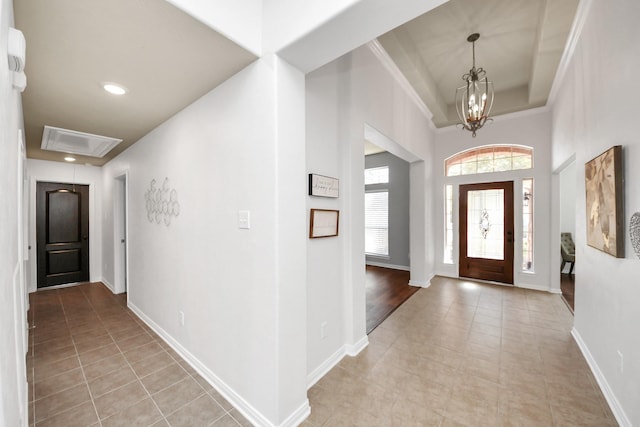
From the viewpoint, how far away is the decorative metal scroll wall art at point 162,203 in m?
2.64

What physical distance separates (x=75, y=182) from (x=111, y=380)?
4548 mm

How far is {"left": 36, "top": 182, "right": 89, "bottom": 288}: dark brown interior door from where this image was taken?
470 centimetres

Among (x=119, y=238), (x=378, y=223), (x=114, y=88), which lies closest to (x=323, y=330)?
(x=114, y=88)

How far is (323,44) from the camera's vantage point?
1480 millimetres

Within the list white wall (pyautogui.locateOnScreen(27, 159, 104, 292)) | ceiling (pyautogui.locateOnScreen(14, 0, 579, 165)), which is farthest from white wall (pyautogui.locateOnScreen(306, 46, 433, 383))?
white wall (pyautogui.locateOnScreen(27, 159, 104, 292))

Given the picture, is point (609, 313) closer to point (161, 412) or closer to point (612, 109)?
point (612, 109)

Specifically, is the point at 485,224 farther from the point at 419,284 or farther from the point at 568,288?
the point at 419,284

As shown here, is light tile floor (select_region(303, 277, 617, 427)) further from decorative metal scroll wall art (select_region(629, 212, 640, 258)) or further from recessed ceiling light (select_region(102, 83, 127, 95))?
recessed ceiling light (select_region(102, 83, 127, 95))

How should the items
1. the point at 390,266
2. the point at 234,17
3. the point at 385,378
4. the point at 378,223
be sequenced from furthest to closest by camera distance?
the point at 378,223 → the point at 390,266 → the point at 385,378 → the point at 234,17

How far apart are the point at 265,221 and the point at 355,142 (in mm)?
1371

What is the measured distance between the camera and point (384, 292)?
4492 mm

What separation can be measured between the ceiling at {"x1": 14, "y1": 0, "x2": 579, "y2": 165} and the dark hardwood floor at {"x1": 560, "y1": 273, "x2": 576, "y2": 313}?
323 centimetres

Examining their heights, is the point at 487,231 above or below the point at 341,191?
below

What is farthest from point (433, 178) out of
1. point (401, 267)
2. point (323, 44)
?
point (323, 44)
